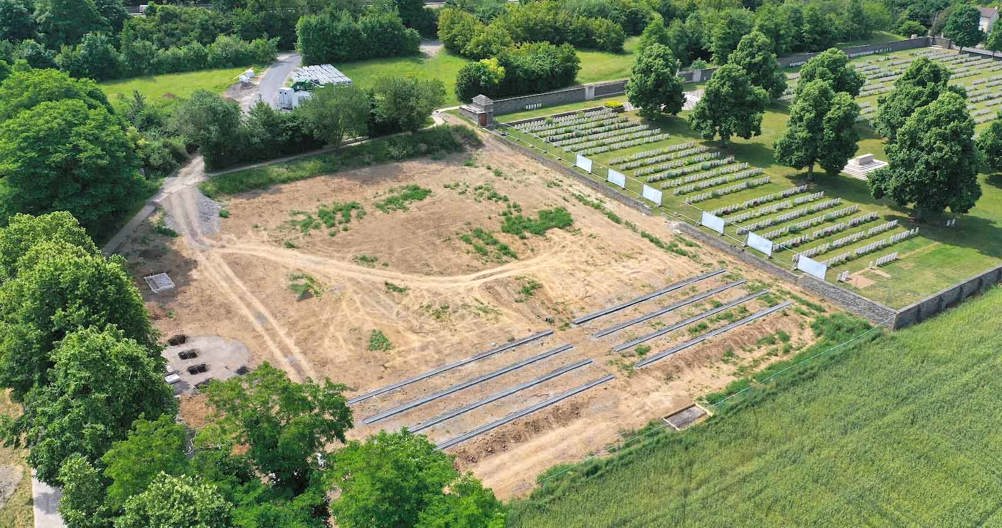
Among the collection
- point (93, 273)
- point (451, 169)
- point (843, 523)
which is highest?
point (93, 273)

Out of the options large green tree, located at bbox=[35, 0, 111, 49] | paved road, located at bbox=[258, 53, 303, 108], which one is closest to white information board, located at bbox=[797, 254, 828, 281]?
paved road, located at bbox=[258, 53, 303, 108]

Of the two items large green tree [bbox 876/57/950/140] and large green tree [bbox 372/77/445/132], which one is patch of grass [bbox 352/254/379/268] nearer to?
large green tree [bbox 372/77/445/132]

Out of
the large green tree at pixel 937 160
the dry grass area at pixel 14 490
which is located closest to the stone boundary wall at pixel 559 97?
the large green tree at pixel 937 160

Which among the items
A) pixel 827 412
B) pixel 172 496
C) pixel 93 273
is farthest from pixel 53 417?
pixel 827 412

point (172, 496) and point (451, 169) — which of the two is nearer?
point (172, 496)

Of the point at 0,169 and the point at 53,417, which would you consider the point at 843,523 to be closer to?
the point at 53,417

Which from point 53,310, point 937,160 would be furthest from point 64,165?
point 937,160

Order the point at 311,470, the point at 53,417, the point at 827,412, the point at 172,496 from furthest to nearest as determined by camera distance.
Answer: the point at 827,412
the point at 53,417
the point at 311,470
the point at 172,496

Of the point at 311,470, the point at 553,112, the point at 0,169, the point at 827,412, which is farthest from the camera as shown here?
the point at 553,112
